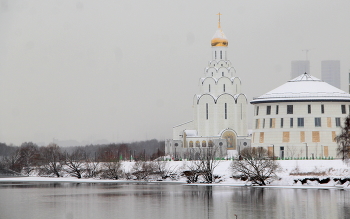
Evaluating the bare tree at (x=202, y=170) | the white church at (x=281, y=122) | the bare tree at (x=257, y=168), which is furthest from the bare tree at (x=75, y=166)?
the bare tree at (x=257, y=168)

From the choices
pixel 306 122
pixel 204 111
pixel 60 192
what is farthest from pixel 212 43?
pixel 60 192

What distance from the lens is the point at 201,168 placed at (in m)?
70.7

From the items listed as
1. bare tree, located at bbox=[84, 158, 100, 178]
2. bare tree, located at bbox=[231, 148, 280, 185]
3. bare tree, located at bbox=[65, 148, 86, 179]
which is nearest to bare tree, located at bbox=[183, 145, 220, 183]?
bare tree, located at bbox=[231, 148, 280, 185]

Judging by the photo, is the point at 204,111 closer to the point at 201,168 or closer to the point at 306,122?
the point at 306,122

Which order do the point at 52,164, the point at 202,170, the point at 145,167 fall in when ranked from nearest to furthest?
1. the point at 202,170
2. the point at 145,167
3. the point at 52,164

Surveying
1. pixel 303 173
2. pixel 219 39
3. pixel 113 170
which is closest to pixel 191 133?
pixel 219 39

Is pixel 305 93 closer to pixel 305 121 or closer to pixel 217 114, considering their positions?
pixel 305 121

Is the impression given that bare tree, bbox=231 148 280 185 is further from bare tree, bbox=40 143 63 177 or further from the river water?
bare tree, bbox=40 143 63 177

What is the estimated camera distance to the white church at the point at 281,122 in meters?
83.7

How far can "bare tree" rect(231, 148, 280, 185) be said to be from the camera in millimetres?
62125

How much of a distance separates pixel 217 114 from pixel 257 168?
39.0 metres

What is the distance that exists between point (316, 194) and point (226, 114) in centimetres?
5089

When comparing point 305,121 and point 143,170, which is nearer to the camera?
point 143,170

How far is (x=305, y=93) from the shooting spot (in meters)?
85.1
